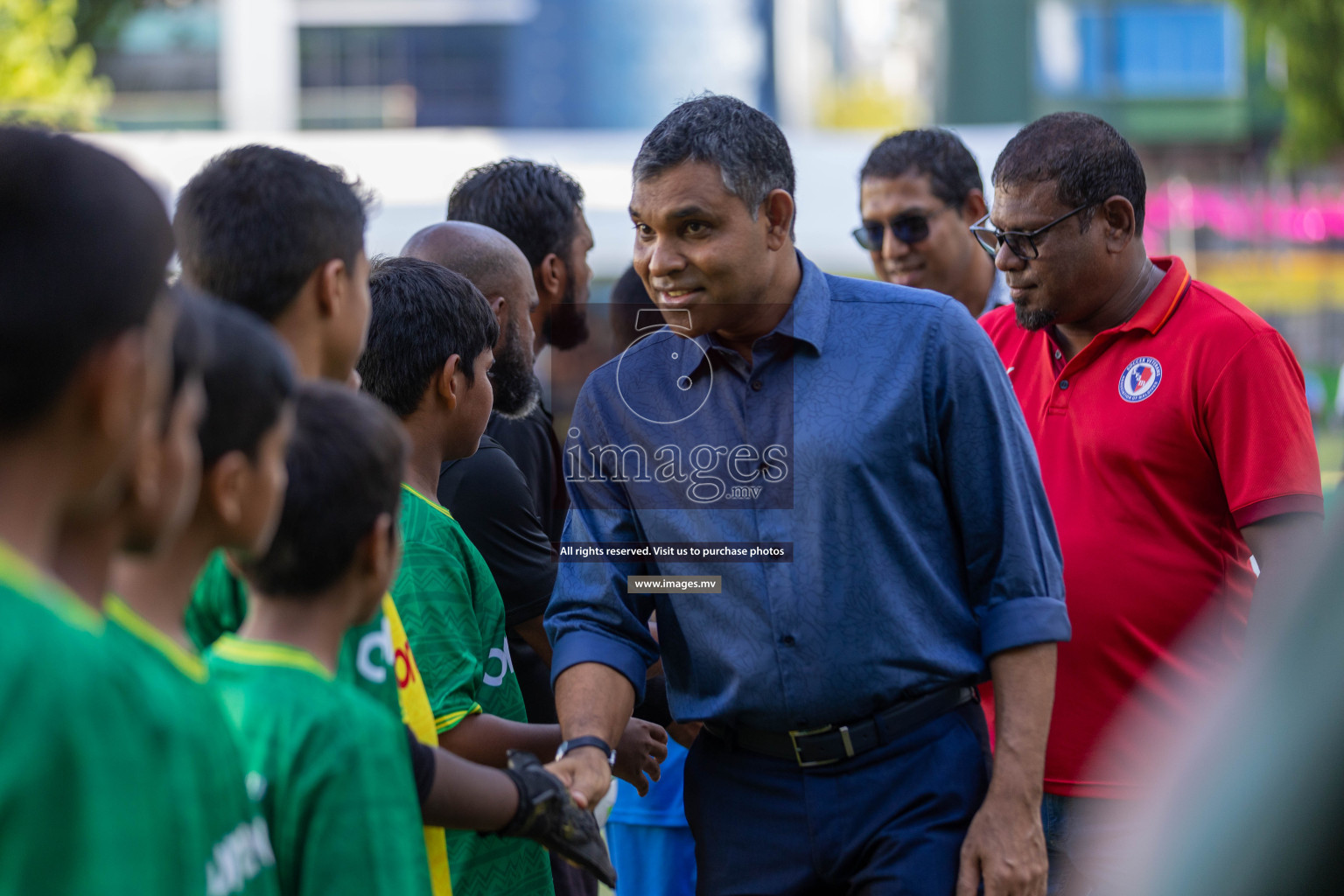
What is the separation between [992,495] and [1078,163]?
127 centimetres

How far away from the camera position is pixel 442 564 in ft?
8.06

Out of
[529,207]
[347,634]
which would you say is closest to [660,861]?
[529,207]

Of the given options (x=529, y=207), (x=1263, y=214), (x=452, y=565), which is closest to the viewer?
(x=452, y=565)

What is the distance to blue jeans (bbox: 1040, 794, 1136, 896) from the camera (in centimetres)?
303

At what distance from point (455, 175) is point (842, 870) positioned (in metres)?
6.96

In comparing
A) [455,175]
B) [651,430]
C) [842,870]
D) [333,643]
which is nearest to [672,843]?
[842,870]

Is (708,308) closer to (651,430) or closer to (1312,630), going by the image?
(651,430)

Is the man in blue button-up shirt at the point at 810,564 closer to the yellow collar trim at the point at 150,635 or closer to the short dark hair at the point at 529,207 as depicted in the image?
the yellow collar trim at the point at 150,635

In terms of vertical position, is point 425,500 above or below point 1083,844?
above

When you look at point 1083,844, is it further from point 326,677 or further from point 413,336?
point 326,677

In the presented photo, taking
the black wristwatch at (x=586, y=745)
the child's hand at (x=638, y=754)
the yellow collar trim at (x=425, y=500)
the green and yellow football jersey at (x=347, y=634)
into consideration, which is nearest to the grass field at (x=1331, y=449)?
the child's hand at (x=638, y=754)

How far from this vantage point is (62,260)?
1243 mm

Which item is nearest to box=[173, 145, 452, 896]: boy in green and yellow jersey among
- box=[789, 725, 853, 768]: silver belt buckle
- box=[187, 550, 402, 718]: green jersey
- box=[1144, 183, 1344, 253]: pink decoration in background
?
box=[187, 550, 402, 718]: green jersey

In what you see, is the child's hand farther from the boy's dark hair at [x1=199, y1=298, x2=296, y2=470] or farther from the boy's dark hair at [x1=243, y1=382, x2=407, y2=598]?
the boy's dark hair at [x1=199, y1=298, x2=296, y2=470]
